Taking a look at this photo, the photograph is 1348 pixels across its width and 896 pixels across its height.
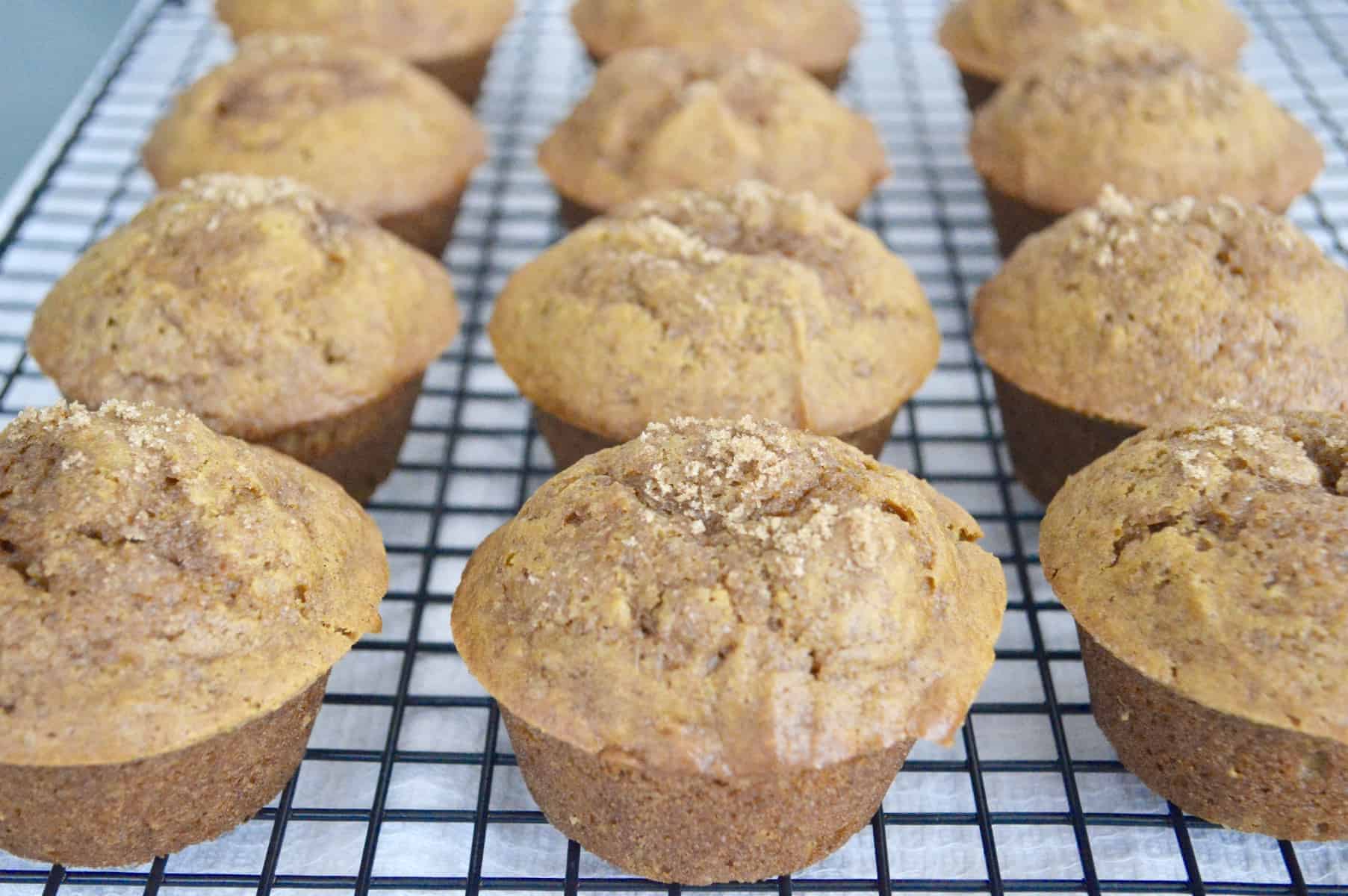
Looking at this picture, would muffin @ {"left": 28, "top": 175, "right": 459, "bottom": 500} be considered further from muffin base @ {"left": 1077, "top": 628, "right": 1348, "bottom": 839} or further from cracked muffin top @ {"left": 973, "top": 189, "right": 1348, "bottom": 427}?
muffin base @ {"left": 1077, "top": 628, "right": 1348, "bottom": 839}

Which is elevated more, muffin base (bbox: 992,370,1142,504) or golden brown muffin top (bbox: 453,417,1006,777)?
golden brown muffin top (bbox: 453,417,1006,777)

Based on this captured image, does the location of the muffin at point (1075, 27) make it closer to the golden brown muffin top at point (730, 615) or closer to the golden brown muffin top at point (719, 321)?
the golden brown muffin top at point (719, 321)

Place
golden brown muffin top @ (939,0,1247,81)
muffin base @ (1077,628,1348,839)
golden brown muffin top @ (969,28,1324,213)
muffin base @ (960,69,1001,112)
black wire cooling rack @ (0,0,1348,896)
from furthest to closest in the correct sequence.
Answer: muffin base @ (960,69,1001,112) → golden brown muffin top @ (939,0,1247,81) → golden brown muffin top @ (969,28,1324,213) → black wire cooling rack @ (0,0,1348,896) → muffin base @ (1077,628,1348,839)

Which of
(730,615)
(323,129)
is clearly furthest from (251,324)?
(730,615)

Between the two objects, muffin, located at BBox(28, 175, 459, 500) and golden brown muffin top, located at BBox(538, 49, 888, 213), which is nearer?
muffin, located at BBox(28, 175, 459, 500)

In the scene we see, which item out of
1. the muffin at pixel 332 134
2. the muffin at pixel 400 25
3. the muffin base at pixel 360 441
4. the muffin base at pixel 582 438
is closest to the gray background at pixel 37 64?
the muffin at pixel 400 25

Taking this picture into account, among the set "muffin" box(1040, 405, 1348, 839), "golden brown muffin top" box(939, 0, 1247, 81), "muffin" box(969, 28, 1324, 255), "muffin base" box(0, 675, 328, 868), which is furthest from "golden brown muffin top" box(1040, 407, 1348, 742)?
"golden brown muffin top" box(939, 0, 1247, 81)
